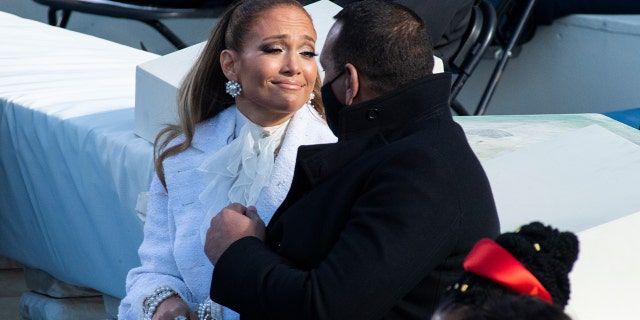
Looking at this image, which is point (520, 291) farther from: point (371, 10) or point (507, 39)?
point (507, 39)

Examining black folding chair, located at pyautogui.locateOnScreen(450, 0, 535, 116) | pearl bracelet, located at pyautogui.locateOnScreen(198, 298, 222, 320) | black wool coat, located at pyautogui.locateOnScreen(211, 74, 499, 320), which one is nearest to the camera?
black wool coat, located at pyautogui.locateOnScreen(211, 74, 499, 320)

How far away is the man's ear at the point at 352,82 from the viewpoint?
1.52 meters

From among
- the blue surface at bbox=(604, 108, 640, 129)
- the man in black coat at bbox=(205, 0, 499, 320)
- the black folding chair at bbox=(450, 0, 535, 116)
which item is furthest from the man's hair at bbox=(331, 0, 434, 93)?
the black folding chair at bbox=(450, 0, 535, 116)

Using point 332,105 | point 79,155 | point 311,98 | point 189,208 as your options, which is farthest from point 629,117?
point 332,105

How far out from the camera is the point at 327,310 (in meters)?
1.43

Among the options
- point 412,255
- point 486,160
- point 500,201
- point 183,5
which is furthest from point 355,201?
point 183,5

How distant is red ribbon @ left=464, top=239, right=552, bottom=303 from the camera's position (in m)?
1.13

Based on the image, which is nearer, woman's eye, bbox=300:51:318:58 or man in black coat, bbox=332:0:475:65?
woman's eye, bbox=300:51:318:58

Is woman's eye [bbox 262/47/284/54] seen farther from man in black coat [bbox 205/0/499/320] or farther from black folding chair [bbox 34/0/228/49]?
black folding chair [bbox 34/0/228/49]

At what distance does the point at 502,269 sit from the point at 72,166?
217 cm

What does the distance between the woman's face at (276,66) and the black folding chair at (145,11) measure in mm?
2750

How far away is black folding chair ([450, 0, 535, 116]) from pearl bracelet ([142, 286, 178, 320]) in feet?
6.65

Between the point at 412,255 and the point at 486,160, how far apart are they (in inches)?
31.3

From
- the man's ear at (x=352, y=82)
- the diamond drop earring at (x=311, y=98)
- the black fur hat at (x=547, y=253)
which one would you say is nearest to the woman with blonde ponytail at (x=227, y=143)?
the diamond drop earring at (x=311, y=98)
